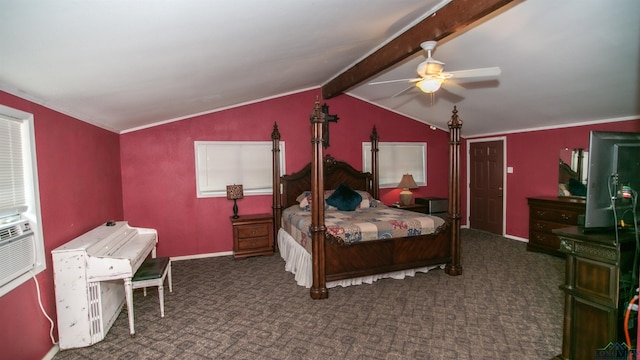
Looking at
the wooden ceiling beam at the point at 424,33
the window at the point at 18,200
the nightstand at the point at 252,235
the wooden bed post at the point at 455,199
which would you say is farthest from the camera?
the nightstand at the point at 252,235

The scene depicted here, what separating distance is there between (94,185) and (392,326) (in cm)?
360

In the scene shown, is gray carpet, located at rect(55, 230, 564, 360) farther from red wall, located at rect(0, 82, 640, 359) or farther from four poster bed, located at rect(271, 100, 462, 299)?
red wall, located at rect(0, 82, 640, 359)

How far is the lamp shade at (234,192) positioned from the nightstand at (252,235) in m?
0.34

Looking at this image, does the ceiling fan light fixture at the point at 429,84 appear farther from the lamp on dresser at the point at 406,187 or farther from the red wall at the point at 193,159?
the lamp on dresser at the point at 406,187

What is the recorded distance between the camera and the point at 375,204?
549 centimetres

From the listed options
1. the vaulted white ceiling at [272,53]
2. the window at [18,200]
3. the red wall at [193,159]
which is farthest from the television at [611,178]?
the red wall at [193,159]

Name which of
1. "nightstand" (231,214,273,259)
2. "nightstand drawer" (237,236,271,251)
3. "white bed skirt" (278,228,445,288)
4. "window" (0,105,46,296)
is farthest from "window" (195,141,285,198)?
"window" (0,105,46,296)

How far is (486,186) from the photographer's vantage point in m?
6.54

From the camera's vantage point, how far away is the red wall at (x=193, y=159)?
4.87m

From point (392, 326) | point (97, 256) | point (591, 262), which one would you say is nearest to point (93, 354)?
point (97, 256)

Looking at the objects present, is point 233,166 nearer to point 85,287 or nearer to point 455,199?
point 85,287

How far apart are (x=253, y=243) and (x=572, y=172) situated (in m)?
5.32

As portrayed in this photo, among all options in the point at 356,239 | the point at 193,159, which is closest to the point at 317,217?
the point at 356,239

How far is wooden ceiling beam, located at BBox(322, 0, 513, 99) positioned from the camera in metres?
2.46
